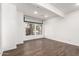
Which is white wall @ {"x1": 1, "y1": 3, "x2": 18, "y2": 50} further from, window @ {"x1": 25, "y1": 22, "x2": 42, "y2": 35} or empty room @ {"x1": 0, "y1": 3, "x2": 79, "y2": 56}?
window @ {"x1": 25, "y1": 22, "x2": 42, "y2": 35}

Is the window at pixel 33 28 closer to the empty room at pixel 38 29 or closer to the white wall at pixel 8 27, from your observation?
the empty room at pixel 38 29

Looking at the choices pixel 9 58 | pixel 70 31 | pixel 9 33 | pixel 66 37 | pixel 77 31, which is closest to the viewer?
pixel 9 58

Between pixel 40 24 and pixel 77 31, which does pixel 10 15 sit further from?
pixel 40 24

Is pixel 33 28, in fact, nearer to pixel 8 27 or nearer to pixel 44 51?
pixel 8 27

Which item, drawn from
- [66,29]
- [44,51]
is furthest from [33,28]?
[44,51]

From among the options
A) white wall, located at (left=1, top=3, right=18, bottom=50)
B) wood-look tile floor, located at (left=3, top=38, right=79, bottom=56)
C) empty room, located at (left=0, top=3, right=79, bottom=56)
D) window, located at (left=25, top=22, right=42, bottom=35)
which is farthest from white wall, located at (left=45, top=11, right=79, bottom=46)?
white wall, located at (left=1, top=3, right=18, bottom=50)

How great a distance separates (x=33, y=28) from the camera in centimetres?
654

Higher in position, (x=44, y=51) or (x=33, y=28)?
(x=33, y=28)

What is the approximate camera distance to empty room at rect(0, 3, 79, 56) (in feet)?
9.57

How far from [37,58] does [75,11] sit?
14.5 ft

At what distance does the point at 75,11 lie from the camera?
4211 mm

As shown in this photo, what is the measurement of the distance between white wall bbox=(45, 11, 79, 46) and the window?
1241 mm

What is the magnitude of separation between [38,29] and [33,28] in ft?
2.65

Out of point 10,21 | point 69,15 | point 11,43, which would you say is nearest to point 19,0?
point 10,21
